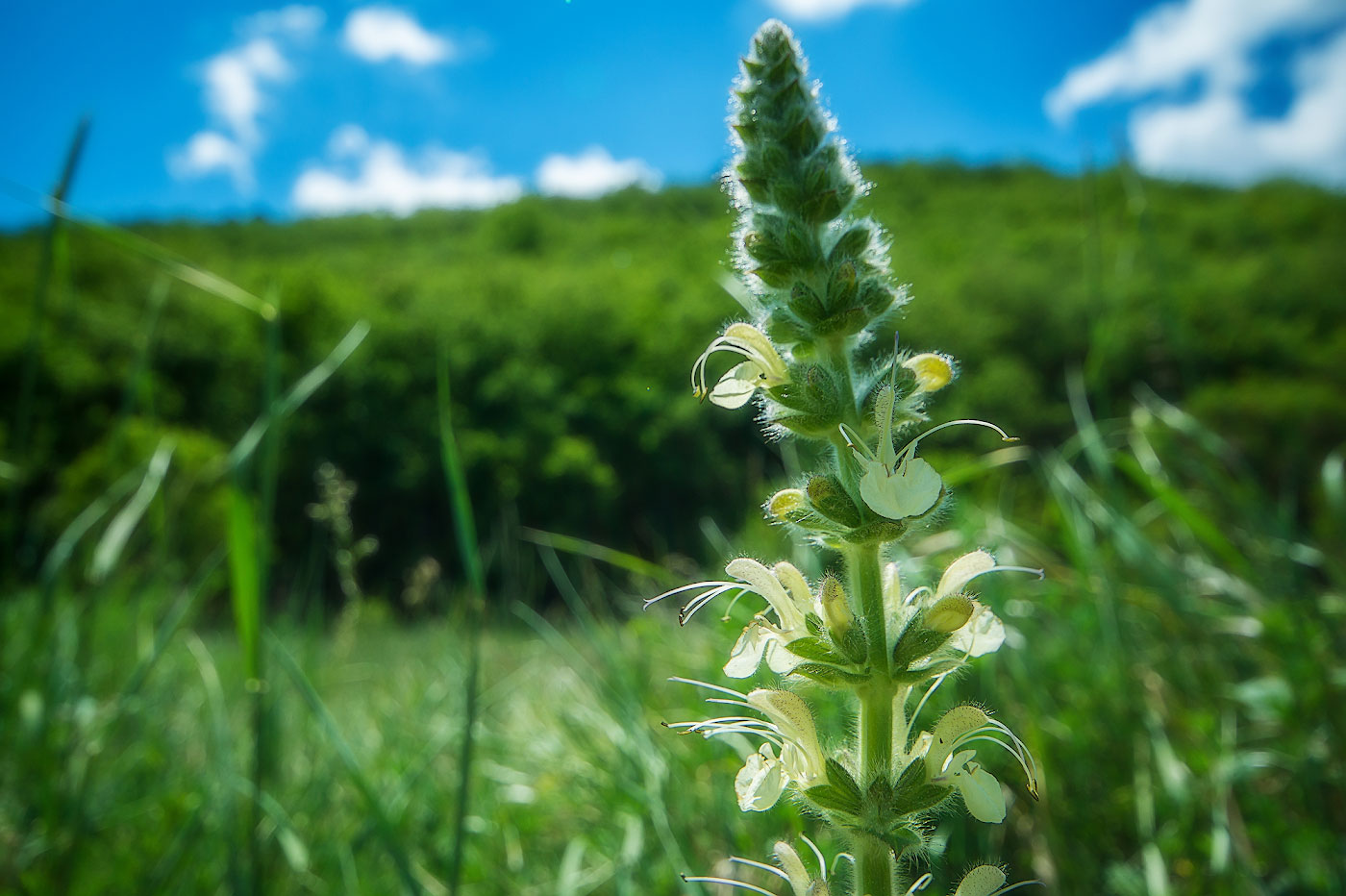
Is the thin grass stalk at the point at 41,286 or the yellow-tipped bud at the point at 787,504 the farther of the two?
the thin grass stalk at the point at 41,286

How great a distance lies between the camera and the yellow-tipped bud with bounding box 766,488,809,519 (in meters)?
0.67

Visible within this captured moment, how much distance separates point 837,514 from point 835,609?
7 cm

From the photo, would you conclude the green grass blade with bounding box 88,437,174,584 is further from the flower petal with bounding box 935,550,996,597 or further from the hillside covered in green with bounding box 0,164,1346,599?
the hillside covered in green with bounding box 0,164,1346,599

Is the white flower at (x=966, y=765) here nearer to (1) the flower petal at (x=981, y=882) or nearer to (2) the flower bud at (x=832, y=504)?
(1) the flower petal at (x=981, y=882)

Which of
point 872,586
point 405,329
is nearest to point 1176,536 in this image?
point 872,586

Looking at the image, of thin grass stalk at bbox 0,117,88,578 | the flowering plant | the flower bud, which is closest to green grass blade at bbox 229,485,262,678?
thin grass stalk at bbox 0,117,88,578

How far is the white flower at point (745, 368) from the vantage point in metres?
0.70

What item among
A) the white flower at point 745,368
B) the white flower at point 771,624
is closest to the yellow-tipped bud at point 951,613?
the white flower at point 771,624

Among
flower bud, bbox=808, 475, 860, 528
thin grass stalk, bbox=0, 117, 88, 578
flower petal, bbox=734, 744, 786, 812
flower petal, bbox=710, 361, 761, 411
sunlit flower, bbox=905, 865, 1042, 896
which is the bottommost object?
sunlit flower, bbox=905, 865, 1042, 896

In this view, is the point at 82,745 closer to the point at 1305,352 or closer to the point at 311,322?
the point at 311,322

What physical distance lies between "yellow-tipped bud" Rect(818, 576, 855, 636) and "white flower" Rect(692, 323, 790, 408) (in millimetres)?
170

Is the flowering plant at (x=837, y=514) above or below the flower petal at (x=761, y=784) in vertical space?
above

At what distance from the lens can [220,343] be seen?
2356cm

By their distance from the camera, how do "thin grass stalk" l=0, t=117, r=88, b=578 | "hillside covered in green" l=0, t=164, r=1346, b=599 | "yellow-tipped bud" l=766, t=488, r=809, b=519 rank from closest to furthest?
"yellow-tipped bud" l=766, t=488, r=809, b=519 → "thin grass stalk" l=0, t=117, r=88, b=578 → "hillside covered in green" l=0, t=164, r=1346, b=599
